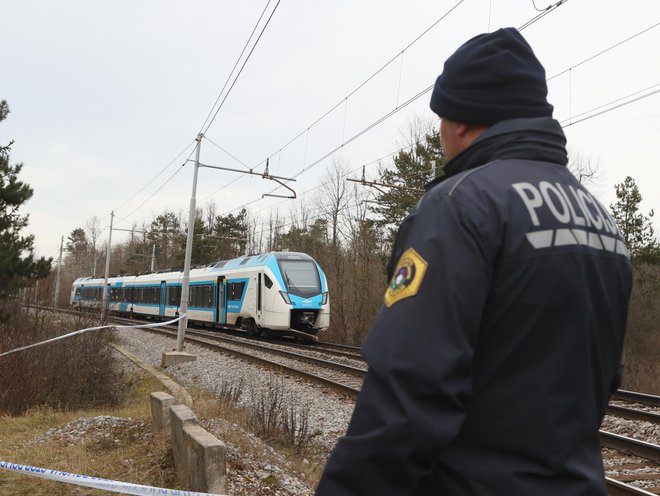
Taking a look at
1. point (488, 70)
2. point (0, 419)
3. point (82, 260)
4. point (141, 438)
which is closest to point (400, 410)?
point (488, 70)

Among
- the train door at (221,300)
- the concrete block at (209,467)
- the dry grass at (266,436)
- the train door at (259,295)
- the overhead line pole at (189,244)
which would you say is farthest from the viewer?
the train door at (221,300)

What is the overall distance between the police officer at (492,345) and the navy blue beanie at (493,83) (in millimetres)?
64

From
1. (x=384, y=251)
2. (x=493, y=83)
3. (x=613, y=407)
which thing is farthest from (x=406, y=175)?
(x=493, y=83)

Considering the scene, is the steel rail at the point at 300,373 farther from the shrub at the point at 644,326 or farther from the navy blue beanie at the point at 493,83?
the shrub at the point at 644,326

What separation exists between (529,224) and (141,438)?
→ 19.8 feet

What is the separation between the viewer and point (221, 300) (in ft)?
86.1

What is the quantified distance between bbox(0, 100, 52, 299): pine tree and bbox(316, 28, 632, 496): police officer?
18.7 metres

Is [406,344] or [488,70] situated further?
[488,70]

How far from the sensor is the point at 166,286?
109 ft

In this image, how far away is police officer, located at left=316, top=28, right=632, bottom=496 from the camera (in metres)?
1.29

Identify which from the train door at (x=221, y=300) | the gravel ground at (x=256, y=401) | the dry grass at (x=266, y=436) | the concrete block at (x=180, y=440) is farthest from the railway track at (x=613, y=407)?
the train door at (x=221, y=300)

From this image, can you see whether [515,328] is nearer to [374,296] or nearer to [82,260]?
[374,296]

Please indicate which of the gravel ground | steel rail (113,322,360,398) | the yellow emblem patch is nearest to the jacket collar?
the yellow emblem patch

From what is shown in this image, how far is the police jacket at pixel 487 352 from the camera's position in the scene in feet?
4.23
